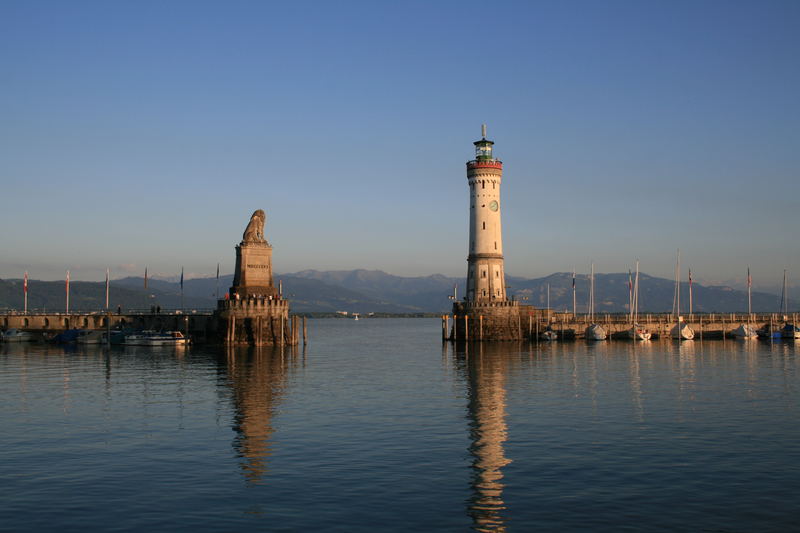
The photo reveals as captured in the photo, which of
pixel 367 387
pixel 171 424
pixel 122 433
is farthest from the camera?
pixel 367 387

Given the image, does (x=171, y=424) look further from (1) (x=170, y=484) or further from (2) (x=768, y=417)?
(2) (x=768, y=417)

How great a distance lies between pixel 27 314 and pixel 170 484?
111 meters

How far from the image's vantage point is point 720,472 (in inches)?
1190

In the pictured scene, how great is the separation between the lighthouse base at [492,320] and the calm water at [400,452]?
4289 centimetres

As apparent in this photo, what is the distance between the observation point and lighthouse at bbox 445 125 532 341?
111 m

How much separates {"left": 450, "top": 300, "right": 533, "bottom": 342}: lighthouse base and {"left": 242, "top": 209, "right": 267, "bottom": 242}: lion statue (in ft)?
98.2

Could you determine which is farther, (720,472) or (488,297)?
(488,297)

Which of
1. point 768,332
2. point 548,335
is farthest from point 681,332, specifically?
point 548,335

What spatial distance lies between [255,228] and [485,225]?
1268 inches

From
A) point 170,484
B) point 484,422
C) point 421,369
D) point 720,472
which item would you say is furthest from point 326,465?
point 421,369

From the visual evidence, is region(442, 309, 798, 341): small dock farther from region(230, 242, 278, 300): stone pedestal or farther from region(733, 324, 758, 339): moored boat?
region(230, 242, 278, 300): stone pedestal

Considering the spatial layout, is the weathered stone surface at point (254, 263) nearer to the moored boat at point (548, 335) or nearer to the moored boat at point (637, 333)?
the moored boat at point (548, 335)

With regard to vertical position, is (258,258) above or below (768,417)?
above

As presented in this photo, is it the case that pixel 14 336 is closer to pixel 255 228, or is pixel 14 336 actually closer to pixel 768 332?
pixel 255 228
